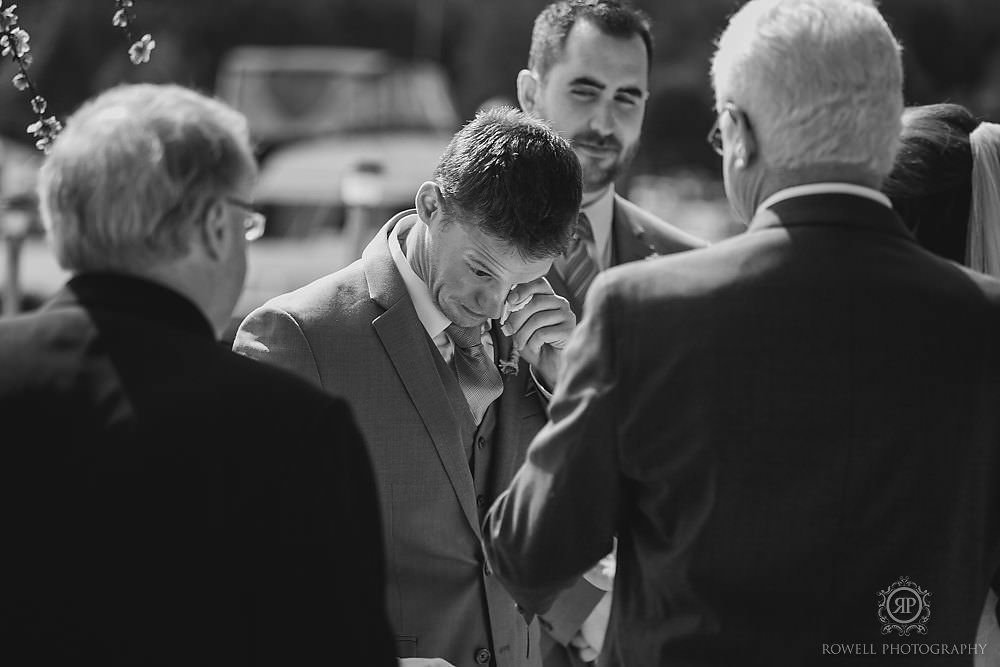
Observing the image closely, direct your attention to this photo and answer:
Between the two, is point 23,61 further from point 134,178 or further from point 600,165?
point 600,165

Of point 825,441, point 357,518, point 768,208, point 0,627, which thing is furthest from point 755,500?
point 0,627

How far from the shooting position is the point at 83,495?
5.43 feet

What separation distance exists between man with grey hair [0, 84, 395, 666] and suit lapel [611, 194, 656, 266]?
2228 mm

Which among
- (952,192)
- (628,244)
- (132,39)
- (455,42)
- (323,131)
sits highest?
(132,39)

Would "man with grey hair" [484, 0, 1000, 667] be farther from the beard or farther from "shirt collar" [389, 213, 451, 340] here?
the beard

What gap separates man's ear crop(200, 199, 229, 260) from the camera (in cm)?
176

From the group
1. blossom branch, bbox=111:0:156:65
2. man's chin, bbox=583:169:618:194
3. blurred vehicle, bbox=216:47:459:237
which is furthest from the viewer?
blurred vehicle, bbox=216:47:459:237

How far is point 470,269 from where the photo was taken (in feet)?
8.63

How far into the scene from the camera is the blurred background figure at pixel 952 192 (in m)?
2.59

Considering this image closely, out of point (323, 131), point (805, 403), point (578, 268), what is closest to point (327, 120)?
point (323, 131)

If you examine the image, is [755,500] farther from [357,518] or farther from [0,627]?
[0,627]

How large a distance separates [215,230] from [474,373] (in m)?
1.07

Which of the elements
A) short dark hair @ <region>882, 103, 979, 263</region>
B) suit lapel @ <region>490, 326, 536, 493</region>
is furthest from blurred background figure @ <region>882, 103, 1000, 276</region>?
suit lapel @ <region>490, 326, 536, 493</region>

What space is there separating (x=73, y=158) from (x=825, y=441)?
114cm
